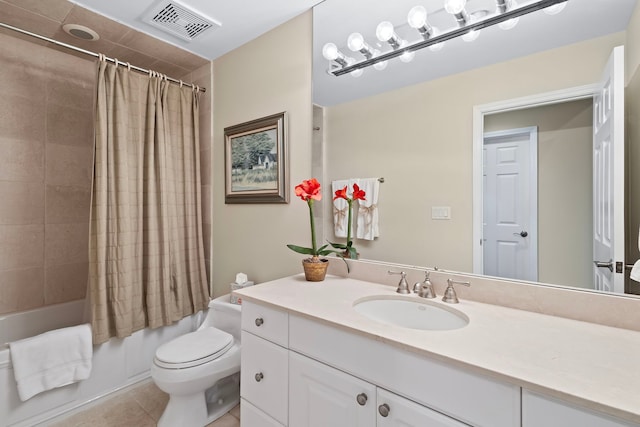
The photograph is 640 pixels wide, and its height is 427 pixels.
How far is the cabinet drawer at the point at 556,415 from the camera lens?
60 centimetres

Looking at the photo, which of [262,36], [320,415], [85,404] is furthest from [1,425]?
[262,36]

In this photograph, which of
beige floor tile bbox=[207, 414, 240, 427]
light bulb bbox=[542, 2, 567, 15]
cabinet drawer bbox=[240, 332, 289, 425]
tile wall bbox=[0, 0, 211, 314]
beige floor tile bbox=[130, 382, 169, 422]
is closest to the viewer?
light bulb bbox=[542, 2, 567, 15]

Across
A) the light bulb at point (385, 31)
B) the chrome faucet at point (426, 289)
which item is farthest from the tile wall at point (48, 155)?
the chrome faucet at point (426, 289)

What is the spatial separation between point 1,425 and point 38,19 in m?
2.29

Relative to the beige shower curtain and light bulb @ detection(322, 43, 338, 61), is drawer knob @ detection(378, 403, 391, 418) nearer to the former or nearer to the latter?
light bulb @ detection(322, 43, 338, 61)

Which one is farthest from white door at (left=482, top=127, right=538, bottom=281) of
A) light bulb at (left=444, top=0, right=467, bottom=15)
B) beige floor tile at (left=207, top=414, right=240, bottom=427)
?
beige floor tile at (left=207, top=414, right=240, bottom=427)

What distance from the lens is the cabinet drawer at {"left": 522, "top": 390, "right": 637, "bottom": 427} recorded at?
1.96ft

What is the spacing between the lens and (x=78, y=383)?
5.78 feet

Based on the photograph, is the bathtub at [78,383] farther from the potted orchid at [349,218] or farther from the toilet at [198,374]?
the potted orchid at [349,218]

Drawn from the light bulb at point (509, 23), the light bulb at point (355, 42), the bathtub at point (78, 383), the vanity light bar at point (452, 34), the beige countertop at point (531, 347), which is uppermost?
the light bulb at point (355, 42)

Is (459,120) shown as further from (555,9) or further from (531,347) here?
(531,347)

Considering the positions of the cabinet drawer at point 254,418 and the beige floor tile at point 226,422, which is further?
the beige floor tile at point 226,422

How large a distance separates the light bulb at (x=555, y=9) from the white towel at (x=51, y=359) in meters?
2.73

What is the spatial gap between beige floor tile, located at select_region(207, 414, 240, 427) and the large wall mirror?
46.5 inches
